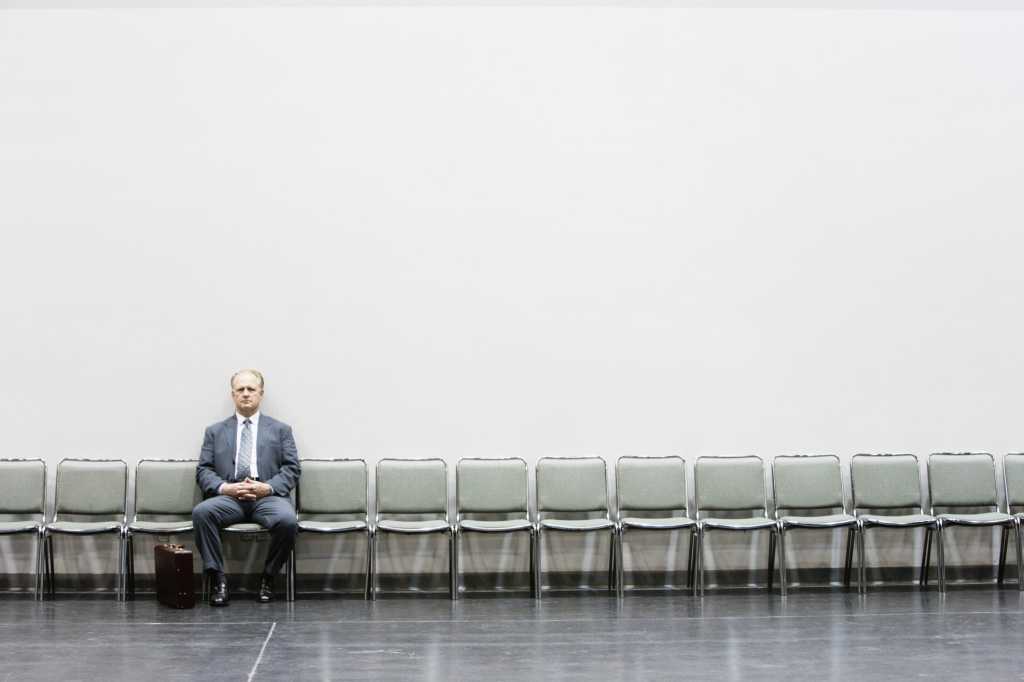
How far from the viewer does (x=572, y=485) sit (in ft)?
21.9

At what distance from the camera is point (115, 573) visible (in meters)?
6.61

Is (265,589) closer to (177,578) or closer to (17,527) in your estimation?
(177,578)

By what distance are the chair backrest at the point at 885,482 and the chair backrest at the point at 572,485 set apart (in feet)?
5.55

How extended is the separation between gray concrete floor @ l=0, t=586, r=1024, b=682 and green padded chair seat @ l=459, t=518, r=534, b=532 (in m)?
0.45

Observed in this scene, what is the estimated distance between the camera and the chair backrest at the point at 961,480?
679cm

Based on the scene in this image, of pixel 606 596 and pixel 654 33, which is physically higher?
pixel 654 33

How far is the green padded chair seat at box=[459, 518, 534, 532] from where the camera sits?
246 inches

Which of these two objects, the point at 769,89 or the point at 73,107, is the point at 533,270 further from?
the point at 73,107

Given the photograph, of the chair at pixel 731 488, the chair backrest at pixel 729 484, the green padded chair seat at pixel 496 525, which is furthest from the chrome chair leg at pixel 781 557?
the green padded chair seat at pixel 496 525

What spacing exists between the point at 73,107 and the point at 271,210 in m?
1.49

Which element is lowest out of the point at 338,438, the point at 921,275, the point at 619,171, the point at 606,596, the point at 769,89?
the point at 606,596

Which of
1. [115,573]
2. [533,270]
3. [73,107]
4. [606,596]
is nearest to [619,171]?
[533,270]

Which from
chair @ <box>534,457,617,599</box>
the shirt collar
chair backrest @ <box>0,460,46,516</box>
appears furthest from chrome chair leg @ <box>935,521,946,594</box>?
chair backrest @ <box>0,460,46,516</box>

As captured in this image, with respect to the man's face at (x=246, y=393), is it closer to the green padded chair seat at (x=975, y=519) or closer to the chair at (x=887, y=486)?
the chair at (x=887, y=486)
